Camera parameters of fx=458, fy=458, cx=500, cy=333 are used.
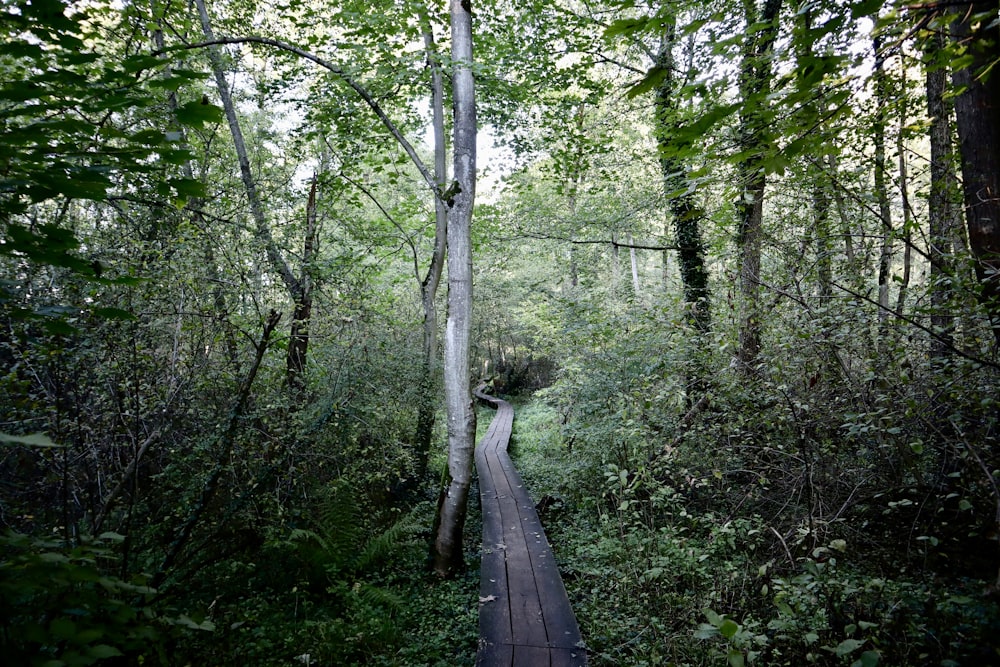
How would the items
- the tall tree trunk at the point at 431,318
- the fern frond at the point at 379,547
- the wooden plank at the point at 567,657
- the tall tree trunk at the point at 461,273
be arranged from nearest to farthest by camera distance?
1. the wooden plank at the point at 567,657
2. the tall tree trunk at the point at 461,273
3. the fern frond at the point at 379,547
4. the tall tree trunk at the point at 431,318

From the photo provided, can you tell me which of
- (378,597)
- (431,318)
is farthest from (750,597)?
(431,318)

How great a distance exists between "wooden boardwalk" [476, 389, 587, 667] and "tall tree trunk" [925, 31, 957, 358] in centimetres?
355

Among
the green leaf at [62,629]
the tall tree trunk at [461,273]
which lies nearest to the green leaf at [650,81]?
the green leaf at [62,629]

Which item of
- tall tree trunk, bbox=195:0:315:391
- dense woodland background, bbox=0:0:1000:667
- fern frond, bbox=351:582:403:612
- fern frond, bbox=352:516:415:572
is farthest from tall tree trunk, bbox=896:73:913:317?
tall tree trunk, bbox=195:0:315:391

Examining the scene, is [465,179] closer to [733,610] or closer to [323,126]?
[323,126]

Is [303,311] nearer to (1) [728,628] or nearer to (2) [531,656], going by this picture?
(2) [531,656]

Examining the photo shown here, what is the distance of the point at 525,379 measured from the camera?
2244cm

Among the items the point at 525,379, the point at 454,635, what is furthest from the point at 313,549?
the point at 525,379

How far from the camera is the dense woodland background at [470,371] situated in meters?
1.93

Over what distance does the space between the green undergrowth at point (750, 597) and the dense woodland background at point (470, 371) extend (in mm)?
40

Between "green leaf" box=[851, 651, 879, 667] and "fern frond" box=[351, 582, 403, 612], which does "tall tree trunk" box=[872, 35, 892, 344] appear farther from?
"fern frond" box=[351, 582, 403, 612]

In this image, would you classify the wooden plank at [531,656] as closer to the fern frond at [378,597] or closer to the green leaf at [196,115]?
A: the fern frond at [378,597]

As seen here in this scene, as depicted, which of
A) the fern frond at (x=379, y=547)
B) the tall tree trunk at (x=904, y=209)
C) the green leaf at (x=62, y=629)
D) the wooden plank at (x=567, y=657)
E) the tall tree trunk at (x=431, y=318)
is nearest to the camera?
the green leaf at (x=62, y=629)

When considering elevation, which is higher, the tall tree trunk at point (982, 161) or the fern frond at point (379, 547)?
the tall tree trunk at point (982, 161)
